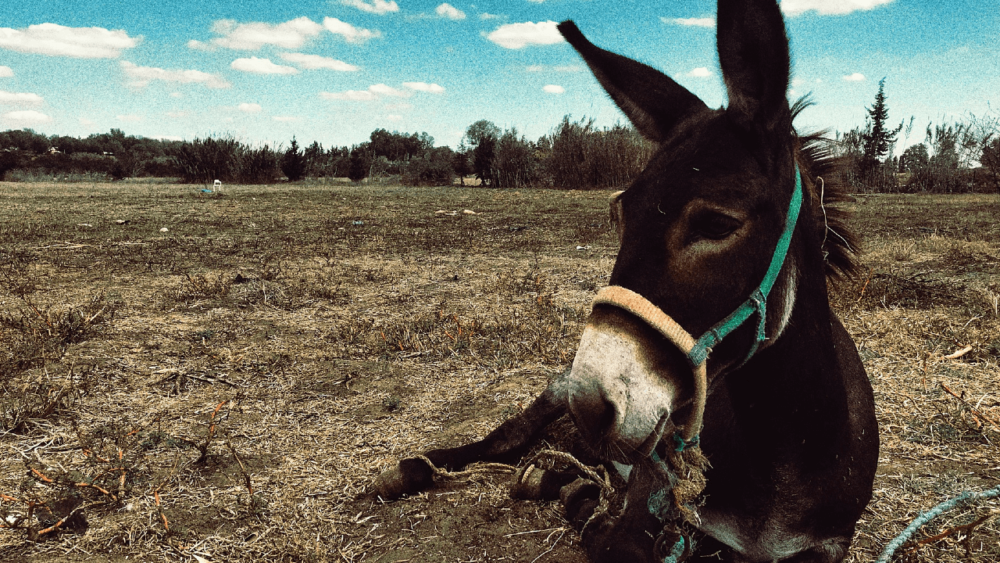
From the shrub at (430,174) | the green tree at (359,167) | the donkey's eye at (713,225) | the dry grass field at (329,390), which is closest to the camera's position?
the donkey's eye at (713,225)

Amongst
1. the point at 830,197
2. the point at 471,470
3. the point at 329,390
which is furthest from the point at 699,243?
the point at 329,390

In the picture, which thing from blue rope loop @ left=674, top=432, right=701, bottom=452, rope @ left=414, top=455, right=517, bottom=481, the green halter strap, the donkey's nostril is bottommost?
rope @ left=414, top=455, right=517, bottom=481

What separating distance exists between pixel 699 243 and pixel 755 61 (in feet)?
1.70

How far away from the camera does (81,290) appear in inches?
236

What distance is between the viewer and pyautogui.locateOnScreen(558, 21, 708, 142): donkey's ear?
70.4 inches

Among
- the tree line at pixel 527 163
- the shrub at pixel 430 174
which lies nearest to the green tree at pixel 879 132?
the tree line at pixel 527 163

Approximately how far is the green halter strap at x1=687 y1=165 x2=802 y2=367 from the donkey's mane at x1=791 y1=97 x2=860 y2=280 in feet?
1.52

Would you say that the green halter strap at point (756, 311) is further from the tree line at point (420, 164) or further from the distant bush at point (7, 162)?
the distant bush at point (7, 162)

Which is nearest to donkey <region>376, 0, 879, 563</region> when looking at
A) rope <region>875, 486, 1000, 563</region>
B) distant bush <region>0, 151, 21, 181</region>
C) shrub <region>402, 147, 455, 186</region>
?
rope <region>875, 486, 1000, 563</region>

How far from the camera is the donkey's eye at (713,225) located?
4.77ft

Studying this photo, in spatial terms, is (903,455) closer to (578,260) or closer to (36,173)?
(578,260)

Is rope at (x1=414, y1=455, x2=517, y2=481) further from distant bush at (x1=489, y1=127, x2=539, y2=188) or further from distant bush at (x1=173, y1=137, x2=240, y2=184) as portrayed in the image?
distant bush at (x1=173, y1=137, x2=240, y2=184)

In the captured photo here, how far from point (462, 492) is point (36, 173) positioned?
3981 centimetres

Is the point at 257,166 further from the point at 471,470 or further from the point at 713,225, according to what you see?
the point at 713,225
